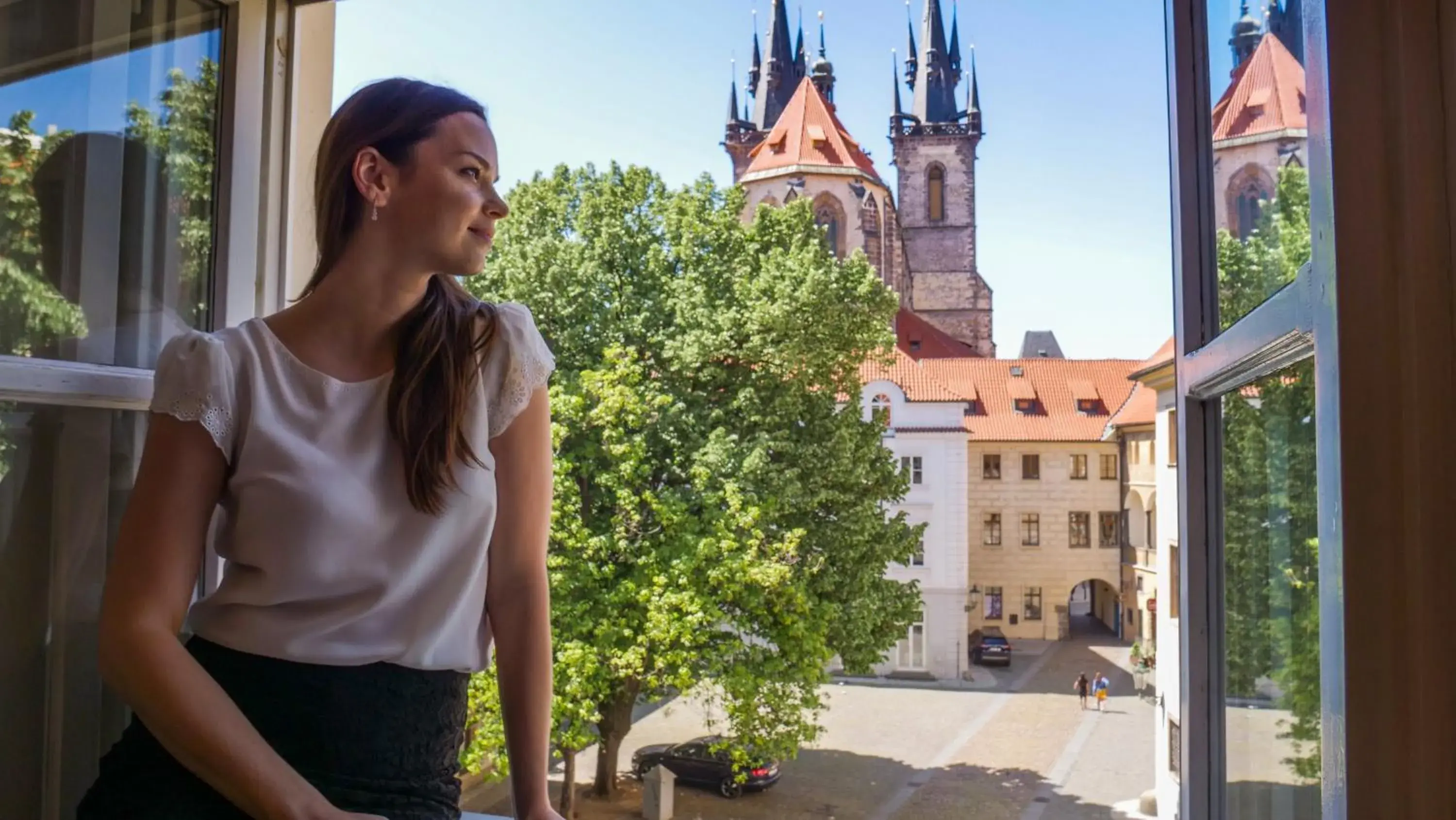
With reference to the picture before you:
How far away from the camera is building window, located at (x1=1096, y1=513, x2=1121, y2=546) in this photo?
888 cm

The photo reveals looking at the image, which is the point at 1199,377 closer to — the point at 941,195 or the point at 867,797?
the point at 867,797

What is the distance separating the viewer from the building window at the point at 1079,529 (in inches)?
366

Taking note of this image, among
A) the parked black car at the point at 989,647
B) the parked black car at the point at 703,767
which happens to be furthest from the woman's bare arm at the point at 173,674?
the parked black car at the point at 989,647

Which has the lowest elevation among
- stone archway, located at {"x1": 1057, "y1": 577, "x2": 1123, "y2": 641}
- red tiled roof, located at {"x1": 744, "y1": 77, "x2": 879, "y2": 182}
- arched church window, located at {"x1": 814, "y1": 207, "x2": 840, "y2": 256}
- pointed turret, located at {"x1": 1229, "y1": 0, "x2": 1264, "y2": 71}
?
stone archway, located at {"x1": 1057, "y1": 577, "x2": 1123, "y2": 641}

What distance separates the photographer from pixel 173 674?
50cm

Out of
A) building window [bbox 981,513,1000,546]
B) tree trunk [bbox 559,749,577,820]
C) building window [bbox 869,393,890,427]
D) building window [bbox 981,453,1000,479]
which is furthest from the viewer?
building window [bbox 981,453,1000,479]

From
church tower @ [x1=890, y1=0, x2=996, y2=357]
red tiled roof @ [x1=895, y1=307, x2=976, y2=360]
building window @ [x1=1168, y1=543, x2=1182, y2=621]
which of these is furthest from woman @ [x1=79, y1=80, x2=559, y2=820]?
church tower @ [x1=890, y1=0, x2=996, y2=357]

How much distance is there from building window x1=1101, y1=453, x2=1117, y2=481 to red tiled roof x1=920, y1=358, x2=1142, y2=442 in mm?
240

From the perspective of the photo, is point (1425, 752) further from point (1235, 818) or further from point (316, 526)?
point (316, 526)

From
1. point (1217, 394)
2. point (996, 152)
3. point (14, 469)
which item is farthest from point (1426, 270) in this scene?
point (996, 152)

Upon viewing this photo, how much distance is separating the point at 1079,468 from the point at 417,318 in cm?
915

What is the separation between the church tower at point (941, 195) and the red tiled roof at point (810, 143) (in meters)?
4.32

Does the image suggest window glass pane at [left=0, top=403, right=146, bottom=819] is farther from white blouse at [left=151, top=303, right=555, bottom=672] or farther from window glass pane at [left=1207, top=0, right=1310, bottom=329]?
window glass pane at [left=1207, top=0, right=1310, bottom=329]

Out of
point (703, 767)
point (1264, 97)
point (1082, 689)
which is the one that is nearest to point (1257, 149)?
point (1264, 97)
